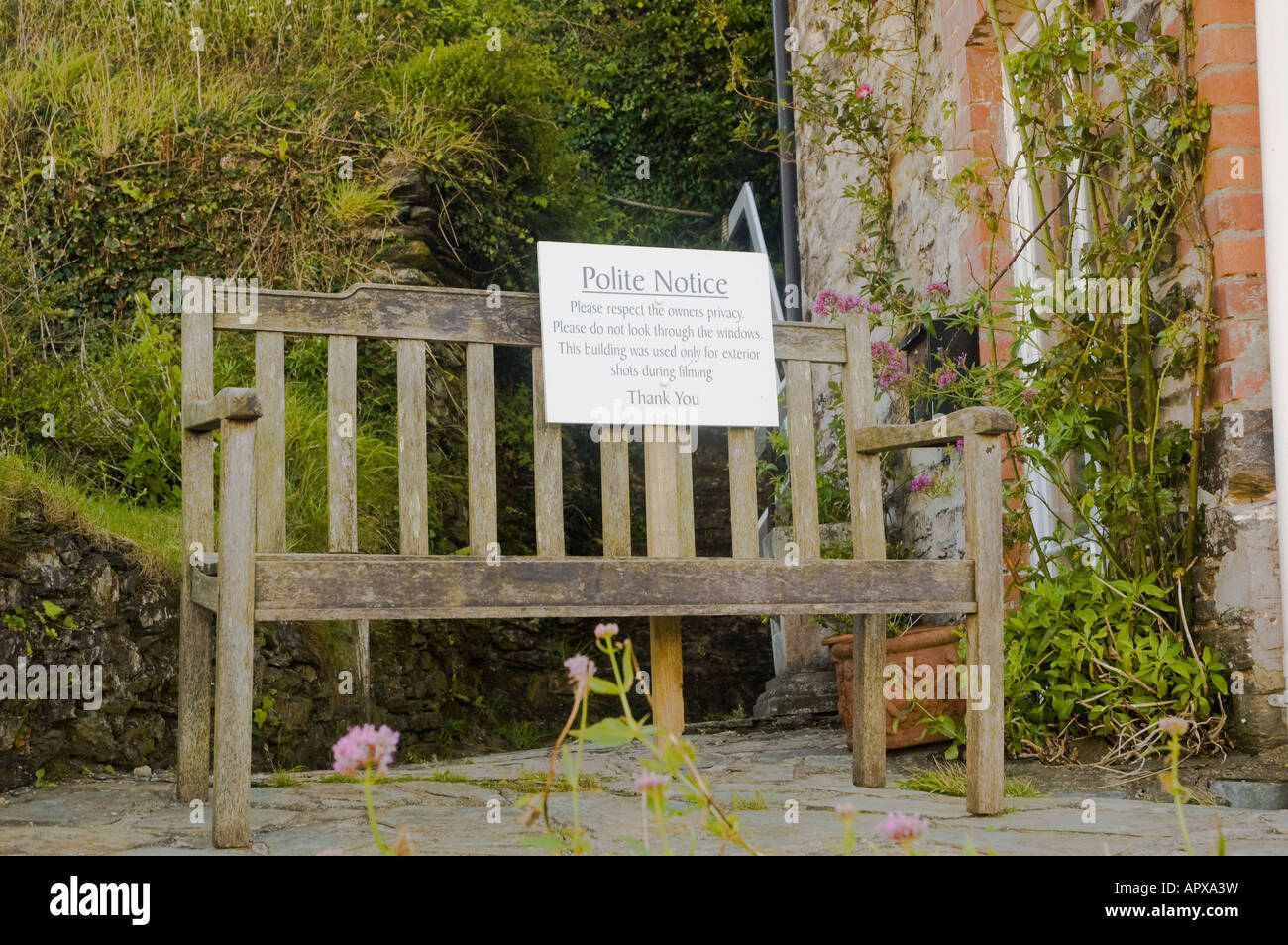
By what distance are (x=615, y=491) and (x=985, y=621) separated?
2.77 feet

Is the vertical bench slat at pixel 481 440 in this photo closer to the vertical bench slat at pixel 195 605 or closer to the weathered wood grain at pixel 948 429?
the vertical bench slat at pixel 195 605

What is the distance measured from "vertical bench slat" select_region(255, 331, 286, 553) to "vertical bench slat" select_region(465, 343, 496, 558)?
1.34ft

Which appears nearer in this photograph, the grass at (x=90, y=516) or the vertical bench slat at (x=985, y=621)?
the vertical bench slat at (x=985, y=621)

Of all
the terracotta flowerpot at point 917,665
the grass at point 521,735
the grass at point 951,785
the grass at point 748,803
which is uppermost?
the terracotta flowerpot at point 917,665

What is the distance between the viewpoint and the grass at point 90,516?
3.69 metres

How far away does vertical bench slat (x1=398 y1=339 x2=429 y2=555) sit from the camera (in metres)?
2.66

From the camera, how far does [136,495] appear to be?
4.64 m

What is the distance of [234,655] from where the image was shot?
2.23 meters

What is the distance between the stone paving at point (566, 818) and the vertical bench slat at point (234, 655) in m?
0.08

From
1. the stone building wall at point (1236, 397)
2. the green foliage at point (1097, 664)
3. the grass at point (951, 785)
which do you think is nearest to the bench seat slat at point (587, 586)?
the grass at point (951, 785)

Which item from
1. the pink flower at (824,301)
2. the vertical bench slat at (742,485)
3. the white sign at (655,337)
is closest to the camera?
the white sign at (655,337)

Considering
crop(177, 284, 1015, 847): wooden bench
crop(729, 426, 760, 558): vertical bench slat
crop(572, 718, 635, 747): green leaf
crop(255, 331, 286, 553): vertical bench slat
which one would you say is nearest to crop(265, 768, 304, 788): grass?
crop(177, 284, 1015, 847): wooden bench

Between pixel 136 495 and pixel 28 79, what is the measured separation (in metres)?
3.05

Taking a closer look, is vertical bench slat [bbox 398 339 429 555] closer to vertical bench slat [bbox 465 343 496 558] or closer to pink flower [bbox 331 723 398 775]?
vertical bench slat [bbox 465 343 496 558]
